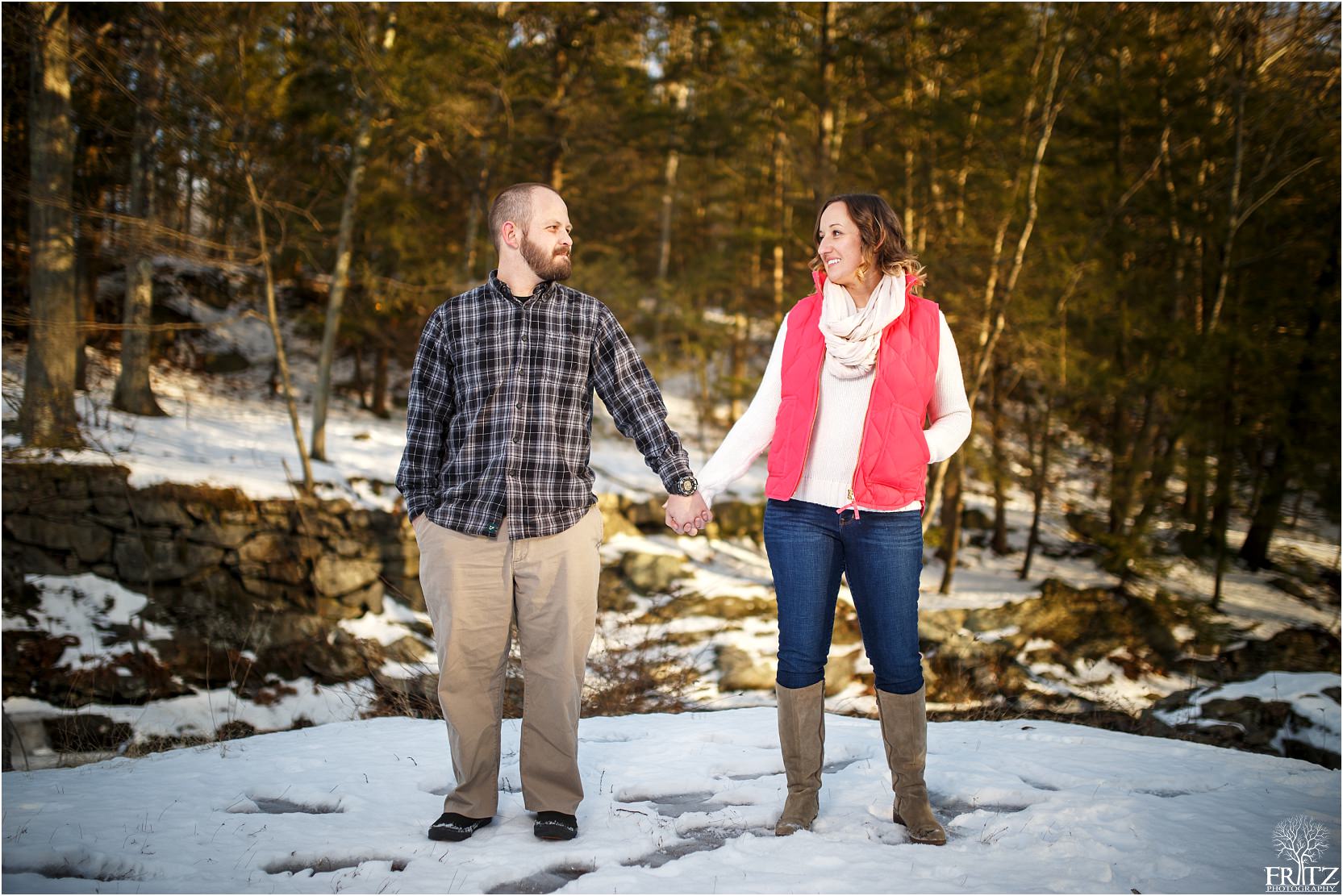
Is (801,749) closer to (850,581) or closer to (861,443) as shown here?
(850,581)

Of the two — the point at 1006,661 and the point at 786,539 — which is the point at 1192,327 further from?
the point at 786,539

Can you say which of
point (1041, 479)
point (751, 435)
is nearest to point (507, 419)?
point (751, 435)

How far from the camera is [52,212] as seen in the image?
10492 millimetres

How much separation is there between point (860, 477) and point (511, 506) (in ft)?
3.59

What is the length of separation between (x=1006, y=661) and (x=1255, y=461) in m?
6.84

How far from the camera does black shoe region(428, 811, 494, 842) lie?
2697 millimetres

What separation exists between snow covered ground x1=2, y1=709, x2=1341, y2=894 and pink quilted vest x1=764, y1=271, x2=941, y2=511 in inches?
43.7

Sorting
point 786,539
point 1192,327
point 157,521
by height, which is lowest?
point 157,521

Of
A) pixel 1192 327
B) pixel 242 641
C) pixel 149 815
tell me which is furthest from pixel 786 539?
pixel 1192 327

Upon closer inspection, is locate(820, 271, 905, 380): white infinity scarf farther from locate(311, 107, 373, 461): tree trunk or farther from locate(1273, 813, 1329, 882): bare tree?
locate(311, 107, 373, 461): tree trunk

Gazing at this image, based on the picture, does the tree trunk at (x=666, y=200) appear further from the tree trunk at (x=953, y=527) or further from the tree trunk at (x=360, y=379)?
the tree trunk at (x=953, y=527)

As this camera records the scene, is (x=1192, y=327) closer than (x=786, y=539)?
No

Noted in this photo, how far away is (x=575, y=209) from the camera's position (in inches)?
655

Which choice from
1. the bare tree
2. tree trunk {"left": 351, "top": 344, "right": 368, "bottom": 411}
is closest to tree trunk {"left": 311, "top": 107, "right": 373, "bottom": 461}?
tree trunk {"left": 351, "top": 344, "right": 368, "bottom": 411}
